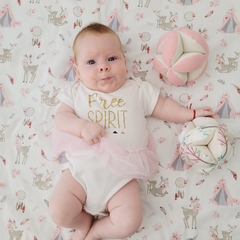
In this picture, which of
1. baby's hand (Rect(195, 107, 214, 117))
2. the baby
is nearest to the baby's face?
the baby

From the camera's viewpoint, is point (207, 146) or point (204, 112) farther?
point (204, 112)

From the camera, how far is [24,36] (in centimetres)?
149

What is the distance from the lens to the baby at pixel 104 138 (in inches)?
49.3

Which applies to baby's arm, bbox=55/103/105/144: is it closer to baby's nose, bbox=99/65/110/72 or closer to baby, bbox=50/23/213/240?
baby, bbox=50/23/213/240

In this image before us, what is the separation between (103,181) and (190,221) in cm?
38

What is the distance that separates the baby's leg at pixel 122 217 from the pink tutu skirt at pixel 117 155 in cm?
7

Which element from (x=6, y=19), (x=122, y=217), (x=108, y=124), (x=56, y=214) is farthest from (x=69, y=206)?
(x=6, y=19)

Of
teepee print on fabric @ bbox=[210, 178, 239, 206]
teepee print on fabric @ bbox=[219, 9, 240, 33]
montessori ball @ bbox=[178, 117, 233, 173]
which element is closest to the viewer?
montessori ball @ bbox=[178, 117, 233, 173]

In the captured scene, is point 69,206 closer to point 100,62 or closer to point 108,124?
point 108,124

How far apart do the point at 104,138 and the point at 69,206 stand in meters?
0.27

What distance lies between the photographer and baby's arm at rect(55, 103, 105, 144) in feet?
4.12

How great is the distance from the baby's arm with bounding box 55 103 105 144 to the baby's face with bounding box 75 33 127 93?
133mm

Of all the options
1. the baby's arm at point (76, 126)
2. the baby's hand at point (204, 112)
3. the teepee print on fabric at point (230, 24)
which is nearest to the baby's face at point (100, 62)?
the baby's arm at point (76, 126)

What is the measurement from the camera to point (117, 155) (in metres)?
1.26
